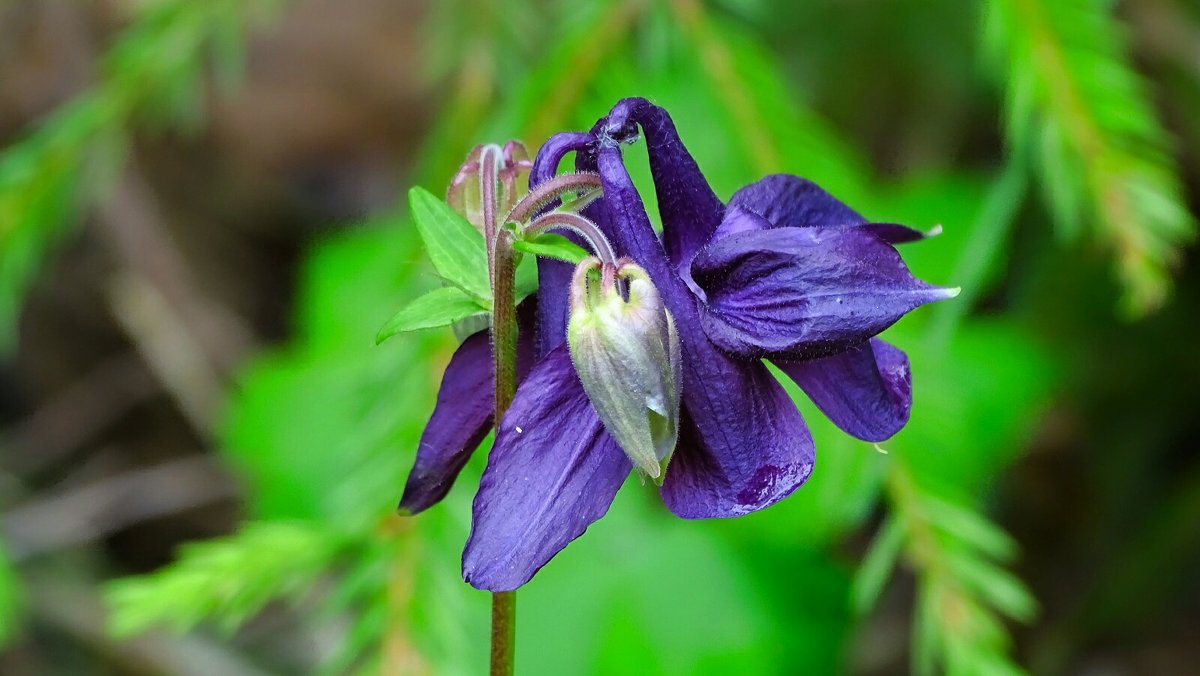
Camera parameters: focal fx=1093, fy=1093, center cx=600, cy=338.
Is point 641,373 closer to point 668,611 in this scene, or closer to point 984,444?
point 668,611

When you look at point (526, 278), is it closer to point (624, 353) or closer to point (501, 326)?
point (501, 326)

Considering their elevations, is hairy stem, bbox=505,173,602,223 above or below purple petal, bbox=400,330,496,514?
above

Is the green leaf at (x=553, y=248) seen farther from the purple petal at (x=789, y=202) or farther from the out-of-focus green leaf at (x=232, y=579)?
the out-of-focus green leaf at (x=232, y=579)

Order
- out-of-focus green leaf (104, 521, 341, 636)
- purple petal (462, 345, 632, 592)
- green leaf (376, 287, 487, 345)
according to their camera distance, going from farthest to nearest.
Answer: out-of-focus green leaf (104, 521, 341, 636) < green leaf (376, 287, 487, 345) < purple petal (462, 345, 632, 592)

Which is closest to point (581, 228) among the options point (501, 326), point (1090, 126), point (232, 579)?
point (501, 326)

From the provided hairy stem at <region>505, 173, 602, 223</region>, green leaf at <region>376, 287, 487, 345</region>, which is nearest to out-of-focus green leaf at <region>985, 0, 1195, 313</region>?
hairy stem at <region>505, 173, 602, 223</region>

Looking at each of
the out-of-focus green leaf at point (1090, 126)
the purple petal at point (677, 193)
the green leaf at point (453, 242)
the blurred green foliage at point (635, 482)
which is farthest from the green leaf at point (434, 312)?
the out-of-focus green leaf at point (1090, 126)

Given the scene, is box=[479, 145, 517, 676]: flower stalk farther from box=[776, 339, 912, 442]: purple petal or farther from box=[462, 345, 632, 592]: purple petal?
box=[776, 339, 912, 442]: purple petal
